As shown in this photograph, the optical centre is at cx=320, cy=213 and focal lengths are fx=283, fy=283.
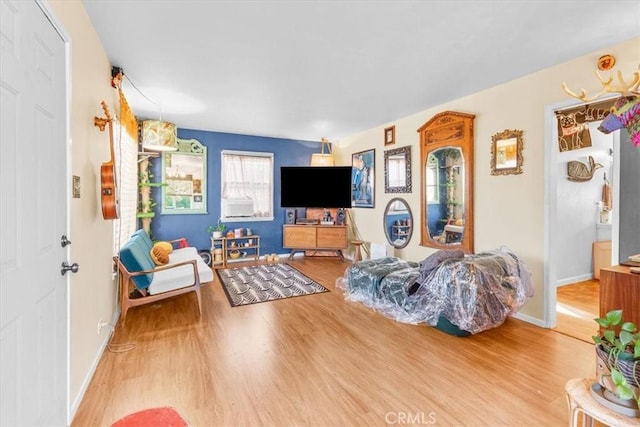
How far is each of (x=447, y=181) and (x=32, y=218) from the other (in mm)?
4028

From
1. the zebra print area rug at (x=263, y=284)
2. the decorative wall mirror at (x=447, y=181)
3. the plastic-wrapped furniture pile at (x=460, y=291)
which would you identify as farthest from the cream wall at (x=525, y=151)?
the zebra print area rug at (x=263, y=284)

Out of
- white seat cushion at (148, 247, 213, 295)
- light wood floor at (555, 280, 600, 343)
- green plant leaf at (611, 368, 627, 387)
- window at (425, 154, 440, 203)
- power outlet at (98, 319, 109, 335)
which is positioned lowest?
light wood floor at (555, 280, 600, 343)

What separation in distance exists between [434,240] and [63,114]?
405 centimetres

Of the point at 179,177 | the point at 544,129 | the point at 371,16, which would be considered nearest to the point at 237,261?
the point at 179,177

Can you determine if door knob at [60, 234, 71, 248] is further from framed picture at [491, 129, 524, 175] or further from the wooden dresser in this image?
framed picture at [491, 129, 524, 175]

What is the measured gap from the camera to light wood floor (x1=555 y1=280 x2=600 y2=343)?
2.73 metres

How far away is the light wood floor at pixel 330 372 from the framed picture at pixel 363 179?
286cm

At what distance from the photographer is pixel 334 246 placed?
565 cm

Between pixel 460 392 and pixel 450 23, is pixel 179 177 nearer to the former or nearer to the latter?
pixel 450 23

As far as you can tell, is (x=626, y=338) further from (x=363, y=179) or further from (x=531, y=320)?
(x=363, y=179)

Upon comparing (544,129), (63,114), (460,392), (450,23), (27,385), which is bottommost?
(460,392)

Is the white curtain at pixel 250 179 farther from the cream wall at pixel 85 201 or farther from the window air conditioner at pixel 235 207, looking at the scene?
the cream wall at pixel 85 201

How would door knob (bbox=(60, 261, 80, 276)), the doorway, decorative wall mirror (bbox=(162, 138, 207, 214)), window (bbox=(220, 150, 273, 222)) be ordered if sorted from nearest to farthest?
door knob (bbox=(60, 261, 80, 276))
the doorway
decorative wall mirror (bbox=(162, 138, 207, 214))
window (bbox=(220, 150, 273, 222))
